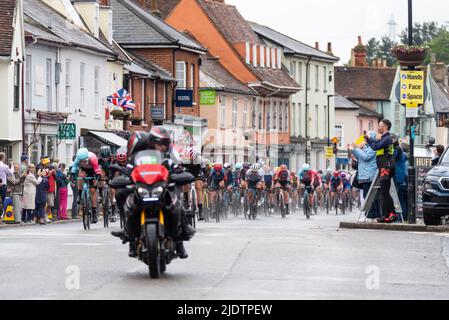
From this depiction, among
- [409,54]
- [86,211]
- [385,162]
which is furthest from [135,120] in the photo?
[385,162]

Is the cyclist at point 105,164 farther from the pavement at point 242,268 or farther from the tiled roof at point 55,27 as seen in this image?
the tiled roof at point 55,27

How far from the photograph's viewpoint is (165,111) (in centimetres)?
7350

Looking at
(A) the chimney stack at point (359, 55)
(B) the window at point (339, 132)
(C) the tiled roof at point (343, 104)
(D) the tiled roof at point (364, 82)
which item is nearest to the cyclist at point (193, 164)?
(B) the window at point (339, 132)

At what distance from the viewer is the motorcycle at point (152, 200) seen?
16344 mm

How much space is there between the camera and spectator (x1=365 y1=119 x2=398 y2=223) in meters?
28.0

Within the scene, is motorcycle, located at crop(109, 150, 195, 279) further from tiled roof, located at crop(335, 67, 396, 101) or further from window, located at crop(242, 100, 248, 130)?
tiled roof, located at crop(335, 67, 396, 101)

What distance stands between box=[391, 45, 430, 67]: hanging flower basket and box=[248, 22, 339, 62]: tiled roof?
7053 cm

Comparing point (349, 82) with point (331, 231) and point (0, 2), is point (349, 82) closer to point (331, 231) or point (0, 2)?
point (0, 2)

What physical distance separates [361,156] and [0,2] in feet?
77.3

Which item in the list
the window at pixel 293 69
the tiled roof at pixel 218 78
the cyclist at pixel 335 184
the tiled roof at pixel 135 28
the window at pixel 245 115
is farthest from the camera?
the window at pixel 293 69

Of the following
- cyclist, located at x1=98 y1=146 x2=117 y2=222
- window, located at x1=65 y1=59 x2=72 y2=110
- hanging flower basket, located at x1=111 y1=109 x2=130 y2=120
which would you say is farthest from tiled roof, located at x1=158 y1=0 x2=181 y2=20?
cyclist, located at x1=98 y1=146 x2=117 y2=222

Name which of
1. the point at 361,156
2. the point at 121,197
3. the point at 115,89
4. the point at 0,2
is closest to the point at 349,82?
the point at 115,89

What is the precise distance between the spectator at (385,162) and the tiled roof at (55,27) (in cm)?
2557

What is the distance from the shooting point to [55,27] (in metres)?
57.4
